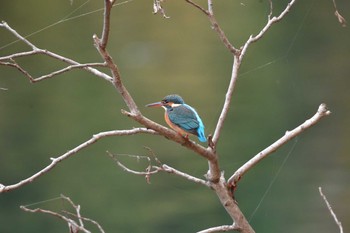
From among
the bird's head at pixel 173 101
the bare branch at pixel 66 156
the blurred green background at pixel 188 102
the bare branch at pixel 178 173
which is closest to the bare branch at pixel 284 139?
the bare branch at pixel 178 173

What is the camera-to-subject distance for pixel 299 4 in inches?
271

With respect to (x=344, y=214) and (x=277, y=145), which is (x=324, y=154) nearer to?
(x=344, y=214)

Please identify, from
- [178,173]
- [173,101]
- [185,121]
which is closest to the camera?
[178,173]

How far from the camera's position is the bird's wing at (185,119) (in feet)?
6.25

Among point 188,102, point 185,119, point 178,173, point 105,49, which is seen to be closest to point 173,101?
point 185,119

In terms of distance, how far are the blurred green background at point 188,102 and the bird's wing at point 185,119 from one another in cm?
236

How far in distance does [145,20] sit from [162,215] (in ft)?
9.34

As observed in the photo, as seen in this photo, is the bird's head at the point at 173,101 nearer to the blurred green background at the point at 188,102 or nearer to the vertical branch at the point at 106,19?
the vertical branch at the point at 106,19

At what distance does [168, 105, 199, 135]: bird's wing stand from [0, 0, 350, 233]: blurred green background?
7.74 feet

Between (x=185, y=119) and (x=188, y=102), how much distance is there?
3563 millimetres

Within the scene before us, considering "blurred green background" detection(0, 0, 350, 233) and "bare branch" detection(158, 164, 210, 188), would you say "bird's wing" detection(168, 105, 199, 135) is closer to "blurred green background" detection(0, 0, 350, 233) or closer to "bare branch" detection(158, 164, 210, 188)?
Answer: "bare branch" detection(158, 164, 210, 188)

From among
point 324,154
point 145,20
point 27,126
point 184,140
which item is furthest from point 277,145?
point 145,20

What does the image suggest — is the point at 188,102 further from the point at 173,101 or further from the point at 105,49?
the point at 105,49

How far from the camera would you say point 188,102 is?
18.0 ft
